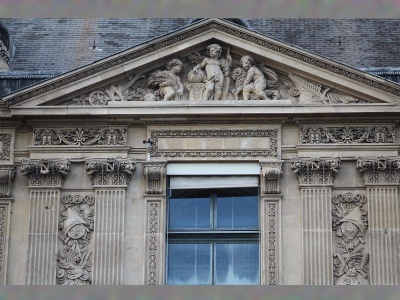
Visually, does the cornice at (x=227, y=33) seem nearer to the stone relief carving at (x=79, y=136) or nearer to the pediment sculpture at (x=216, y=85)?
the pediment sculpture at (x=216, y=85)

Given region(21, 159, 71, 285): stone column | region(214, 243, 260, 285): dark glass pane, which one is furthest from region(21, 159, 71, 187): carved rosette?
region(214, 243, 260, 285): dark glass pane

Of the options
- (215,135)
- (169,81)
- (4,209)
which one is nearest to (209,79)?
(169,81)

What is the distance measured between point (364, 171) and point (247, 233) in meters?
2.39

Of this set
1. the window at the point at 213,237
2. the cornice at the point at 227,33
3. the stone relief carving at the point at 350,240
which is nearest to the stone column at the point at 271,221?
the window at the point at 213,237

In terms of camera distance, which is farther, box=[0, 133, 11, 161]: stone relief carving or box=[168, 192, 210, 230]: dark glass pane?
box=[0, 133, 11, 161]: stone relief carving

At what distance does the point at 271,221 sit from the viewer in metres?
23.2

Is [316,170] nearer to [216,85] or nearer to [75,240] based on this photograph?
[216,85]

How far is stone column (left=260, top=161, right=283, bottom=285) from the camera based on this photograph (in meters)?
22.9

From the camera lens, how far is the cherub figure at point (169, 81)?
24.1 m

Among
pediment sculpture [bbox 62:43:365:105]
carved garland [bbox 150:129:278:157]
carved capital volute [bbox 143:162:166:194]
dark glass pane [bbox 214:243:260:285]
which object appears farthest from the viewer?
pediment sculpture [bbox 62:43:365:105]

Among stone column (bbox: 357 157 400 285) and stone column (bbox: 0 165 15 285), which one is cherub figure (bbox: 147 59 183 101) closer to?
stone column (bbox: 0 165 15 285)

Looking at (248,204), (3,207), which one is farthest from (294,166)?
(3,207)

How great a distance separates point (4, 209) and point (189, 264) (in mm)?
3491

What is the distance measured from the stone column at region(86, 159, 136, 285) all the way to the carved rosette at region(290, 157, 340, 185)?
118 inches
